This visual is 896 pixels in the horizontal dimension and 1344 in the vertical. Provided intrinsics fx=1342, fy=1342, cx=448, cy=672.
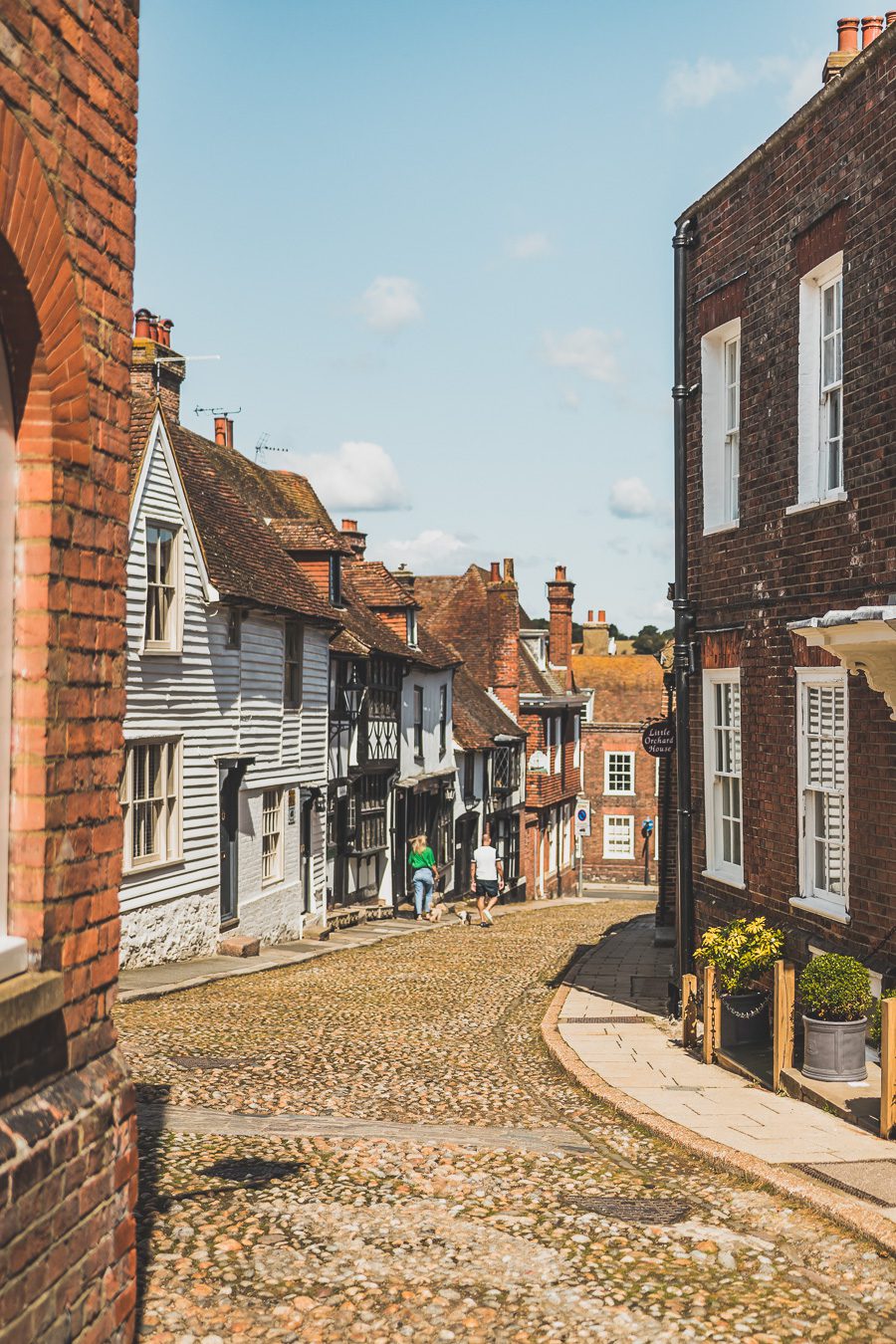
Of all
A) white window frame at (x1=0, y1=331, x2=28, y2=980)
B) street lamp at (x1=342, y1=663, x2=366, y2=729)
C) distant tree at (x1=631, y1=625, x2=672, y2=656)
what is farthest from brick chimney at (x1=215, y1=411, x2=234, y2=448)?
distant tree at (x1=631, y1=625, x2=672, y2=656)

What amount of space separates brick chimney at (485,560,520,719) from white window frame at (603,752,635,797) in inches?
509

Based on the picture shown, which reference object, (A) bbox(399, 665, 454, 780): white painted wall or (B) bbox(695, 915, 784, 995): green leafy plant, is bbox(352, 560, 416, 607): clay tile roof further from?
(B) bbox(695, 915, 784, 995): green leafy plant

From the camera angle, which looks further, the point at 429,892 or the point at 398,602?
the point at 398,602

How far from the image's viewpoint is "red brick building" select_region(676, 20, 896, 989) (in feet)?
32.6

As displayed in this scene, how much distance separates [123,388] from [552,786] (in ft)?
142

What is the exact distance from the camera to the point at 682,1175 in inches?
312

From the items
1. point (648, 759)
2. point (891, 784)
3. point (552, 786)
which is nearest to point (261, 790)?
point (891, 784)

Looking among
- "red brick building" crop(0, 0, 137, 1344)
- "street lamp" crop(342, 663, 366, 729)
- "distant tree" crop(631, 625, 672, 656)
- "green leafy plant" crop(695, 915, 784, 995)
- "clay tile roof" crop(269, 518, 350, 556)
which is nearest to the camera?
"red brick building" crop(0, 0, 137, 1344)

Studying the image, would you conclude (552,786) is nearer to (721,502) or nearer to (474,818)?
(474,818)

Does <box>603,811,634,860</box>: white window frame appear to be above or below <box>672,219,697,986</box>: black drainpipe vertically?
below

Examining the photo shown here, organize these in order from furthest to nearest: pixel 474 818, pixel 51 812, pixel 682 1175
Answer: pixel 474 818, pixel 682 1175, pixel 51 812

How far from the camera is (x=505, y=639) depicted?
43.6 meters

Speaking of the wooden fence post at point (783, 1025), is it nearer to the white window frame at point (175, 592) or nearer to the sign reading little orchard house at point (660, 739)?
the sign reading little orchard house at point (660, 739)

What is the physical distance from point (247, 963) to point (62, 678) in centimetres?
1514
